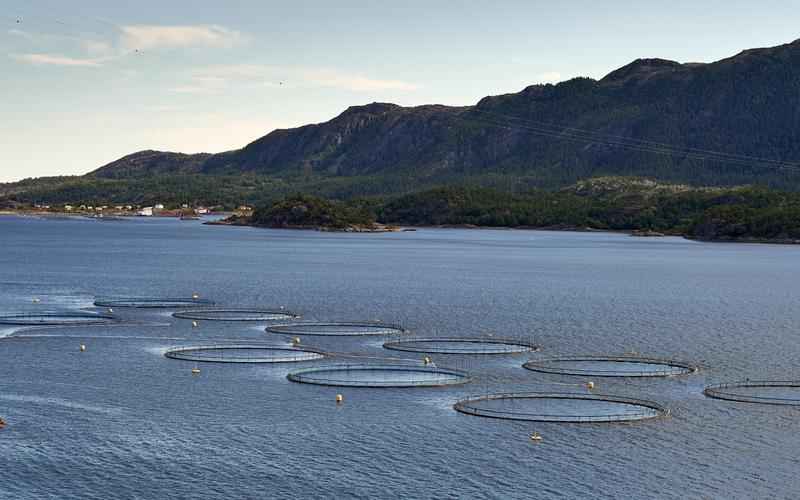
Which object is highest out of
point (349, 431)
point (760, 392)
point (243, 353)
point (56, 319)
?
point (56, 319)

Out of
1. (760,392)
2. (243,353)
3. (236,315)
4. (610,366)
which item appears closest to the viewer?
(760,392)

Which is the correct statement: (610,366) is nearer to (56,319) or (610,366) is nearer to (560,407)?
(560,407)

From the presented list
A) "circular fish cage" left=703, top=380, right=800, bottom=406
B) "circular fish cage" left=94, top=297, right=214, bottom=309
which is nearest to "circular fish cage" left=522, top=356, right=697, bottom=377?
"circular fish cage" left=703, top=380, right=800, bottom=406

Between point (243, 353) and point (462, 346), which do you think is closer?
point (243, 353)

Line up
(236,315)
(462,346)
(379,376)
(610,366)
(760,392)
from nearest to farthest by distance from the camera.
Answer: (760,392), (379,376), (610,366), (462,346), (236,315)

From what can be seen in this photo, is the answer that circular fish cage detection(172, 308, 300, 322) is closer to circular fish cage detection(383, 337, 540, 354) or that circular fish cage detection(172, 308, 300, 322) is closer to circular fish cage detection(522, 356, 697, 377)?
circular fish cage detection(383, 337, 540, 354)

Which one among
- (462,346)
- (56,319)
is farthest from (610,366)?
(56,319)

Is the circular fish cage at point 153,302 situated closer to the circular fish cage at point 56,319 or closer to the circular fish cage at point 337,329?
the circular fish cage at point 56,319

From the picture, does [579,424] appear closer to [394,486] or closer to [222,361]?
[394,486]

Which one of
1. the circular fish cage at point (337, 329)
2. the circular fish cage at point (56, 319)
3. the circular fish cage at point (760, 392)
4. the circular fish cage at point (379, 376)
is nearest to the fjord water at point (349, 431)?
the circular fish cage at point (760, 392)
